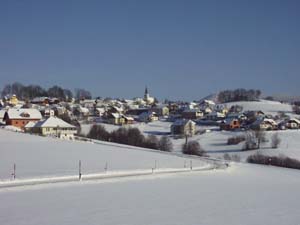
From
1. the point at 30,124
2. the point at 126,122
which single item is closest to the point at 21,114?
the point at 30,124

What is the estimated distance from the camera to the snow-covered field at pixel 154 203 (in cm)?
1619

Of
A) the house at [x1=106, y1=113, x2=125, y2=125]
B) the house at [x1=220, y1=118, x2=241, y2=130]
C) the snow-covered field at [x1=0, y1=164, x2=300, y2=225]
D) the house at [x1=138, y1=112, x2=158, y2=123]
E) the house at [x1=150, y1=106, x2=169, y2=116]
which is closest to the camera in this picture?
the snow-covered field at [x1=0, y1=164, x2=300, y2=225]

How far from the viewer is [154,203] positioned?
19812mm

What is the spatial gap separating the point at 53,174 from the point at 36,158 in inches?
431

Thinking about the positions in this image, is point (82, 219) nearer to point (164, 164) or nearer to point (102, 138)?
point (164, 164)

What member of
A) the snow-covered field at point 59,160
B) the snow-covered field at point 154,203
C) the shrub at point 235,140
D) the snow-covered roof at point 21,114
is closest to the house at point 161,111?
the snow-covered roof at point 21,114

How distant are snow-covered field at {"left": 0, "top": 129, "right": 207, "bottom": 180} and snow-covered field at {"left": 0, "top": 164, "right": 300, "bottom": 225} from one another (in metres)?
5.51

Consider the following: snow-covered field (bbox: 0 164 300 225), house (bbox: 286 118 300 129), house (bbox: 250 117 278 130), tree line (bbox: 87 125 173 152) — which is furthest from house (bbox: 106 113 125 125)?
snow-covered field (bbox: 0 164 300 225)

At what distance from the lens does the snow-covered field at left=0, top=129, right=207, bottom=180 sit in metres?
30.9

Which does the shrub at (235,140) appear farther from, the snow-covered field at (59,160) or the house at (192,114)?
the house at (192,114)

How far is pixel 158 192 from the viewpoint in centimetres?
2327

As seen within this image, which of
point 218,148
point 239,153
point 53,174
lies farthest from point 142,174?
point 218,148

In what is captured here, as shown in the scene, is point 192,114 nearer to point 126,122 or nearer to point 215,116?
point 215,116

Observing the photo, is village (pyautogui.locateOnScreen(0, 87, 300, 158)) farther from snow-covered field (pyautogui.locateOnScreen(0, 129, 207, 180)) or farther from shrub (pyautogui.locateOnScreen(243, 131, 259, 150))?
snow-covered field (pyautogui.locateOnScreen(0, 129, 207, 180))
